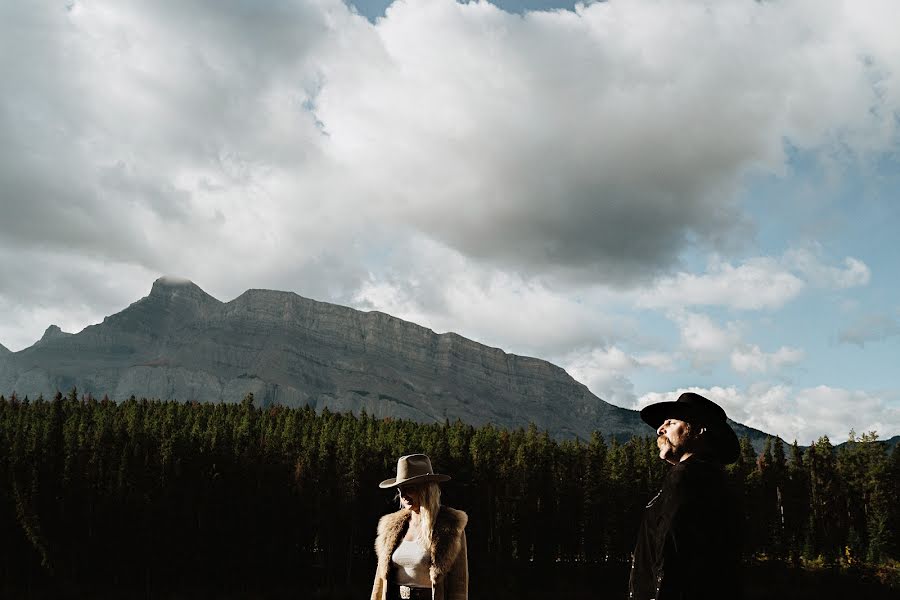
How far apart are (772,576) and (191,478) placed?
7197 cm

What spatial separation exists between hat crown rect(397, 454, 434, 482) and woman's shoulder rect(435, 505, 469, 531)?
0.47 metres

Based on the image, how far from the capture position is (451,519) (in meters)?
8.71

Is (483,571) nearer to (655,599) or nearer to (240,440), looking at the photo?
(240,440)

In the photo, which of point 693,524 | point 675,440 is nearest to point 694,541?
point 693,524

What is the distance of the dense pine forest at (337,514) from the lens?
273ft

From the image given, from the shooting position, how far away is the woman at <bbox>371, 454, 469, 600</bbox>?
8.52m

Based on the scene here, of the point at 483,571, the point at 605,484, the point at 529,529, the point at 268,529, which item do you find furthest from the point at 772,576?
the point at 268,529

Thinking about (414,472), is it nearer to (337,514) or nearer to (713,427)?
(713,427)

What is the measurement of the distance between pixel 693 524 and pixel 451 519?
352 centimetres

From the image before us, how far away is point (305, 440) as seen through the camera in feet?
385

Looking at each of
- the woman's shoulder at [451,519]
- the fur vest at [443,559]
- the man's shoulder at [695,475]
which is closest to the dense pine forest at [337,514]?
the fur vest at [443,559]

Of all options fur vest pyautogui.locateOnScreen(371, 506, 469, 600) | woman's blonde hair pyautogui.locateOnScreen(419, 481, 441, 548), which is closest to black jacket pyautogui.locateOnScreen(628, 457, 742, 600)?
fur vest pyautogui.locateOnScreen(371, 506, 469, 600)

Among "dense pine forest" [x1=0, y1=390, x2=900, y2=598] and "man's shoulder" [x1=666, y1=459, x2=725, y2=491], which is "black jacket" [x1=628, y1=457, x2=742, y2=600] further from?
"dense pine forest" [x1=0, y1=390, x2=900, y2=598]

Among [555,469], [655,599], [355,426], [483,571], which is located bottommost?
[483,571]
